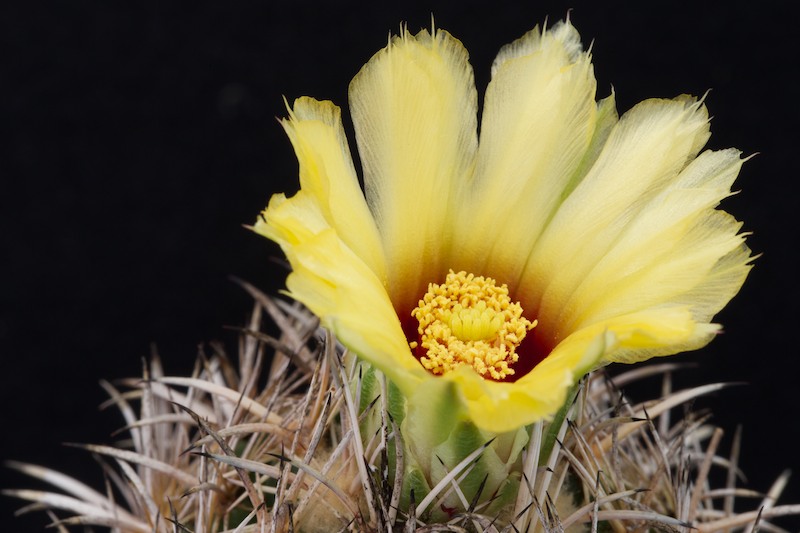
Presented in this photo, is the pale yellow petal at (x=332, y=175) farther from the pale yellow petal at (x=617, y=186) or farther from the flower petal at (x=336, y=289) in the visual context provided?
the pale yellow petal at (x=617, y=186)

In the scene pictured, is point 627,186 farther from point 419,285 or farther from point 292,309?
point 292,309

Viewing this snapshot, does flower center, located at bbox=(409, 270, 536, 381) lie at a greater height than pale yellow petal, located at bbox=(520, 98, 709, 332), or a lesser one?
lesser

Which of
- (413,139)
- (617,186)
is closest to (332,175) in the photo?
(413,139)

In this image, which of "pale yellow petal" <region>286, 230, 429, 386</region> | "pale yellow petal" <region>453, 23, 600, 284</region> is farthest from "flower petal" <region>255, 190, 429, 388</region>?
"pale yellow petal" <region>453, 23, 600, 284</region>

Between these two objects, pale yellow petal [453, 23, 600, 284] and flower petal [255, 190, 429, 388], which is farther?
pale yellow petal [453, 23, 600, 284]

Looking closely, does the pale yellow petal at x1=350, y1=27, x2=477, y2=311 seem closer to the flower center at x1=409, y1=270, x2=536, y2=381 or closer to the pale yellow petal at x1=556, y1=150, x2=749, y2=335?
the flower center at x1=409, y1=270, x2=536, y2=381

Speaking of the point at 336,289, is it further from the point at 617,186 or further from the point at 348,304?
the point at 617,186

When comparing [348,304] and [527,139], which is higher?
[527,139]
